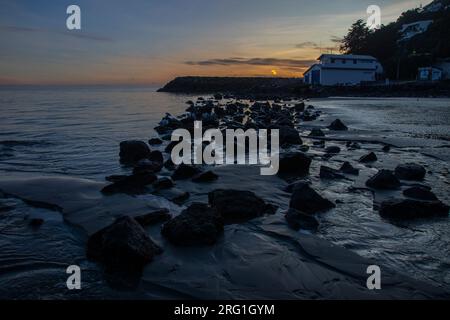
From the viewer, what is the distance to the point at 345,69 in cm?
7338

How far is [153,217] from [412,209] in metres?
4.94

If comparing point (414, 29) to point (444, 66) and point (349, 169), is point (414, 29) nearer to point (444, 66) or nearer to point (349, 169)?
point (444, 66)

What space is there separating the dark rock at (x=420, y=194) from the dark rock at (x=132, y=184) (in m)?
6.14

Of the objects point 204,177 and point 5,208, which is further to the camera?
point 204,177

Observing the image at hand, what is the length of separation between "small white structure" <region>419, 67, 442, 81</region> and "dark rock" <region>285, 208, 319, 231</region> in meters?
70.1

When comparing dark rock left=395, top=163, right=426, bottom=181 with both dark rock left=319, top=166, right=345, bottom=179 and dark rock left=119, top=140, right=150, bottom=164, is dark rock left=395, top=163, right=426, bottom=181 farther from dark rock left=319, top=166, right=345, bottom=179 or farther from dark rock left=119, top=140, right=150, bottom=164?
dark rock left=119, top=140, right=150, bottom=164

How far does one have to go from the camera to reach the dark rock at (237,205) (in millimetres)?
7305

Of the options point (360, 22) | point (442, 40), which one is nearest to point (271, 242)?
point (442, 40)

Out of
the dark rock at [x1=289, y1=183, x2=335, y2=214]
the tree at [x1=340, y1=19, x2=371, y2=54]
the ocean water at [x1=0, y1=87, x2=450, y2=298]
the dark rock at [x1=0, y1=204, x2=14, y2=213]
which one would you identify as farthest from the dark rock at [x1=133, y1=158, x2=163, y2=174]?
the tree at [x1=340, y1=19, x2=371, y2=54]

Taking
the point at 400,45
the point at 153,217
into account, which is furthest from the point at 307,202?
the point at 400,45

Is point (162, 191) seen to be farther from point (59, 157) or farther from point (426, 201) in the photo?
point (59, 157)

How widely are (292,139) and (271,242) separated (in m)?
10.8

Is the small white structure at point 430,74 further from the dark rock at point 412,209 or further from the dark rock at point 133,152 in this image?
the dark rock at point 412,209
